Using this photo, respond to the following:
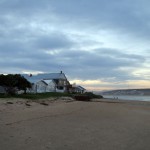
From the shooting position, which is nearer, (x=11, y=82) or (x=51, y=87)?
(x=11, y=82)

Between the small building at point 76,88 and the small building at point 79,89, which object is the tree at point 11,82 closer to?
the small building at point 76,88

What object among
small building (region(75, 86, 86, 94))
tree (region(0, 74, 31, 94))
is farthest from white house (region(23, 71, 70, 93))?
tree (region(0, 74, 31, 94))

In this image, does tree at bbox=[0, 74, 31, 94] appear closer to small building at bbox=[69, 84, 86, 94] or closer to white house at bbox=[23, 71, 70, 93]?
white house at bbox=[23, 71, 70, 93]

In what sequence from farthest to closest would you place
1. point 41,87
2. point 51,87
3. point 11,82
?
point 51,87 → point 41,87 → point 11,82

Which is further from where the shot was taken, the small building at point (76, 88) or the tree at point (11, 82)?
the small building at point (76, 88)

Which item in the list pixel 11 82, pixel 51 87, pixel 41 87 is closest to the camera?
Result: pixel 11 82

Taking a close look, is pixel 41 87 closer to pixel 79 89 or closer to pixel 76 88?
pixel 76 88

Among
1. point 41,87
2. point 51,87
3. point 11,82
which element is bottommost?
point 11,82

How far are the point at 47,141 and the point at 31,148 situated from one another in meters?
1.12

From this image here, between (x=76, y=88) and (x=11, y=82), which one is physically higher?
(x=76, y=88)

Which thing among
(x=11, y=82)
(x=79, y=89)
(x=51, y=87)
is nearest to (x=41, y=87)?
(x=51, y=87)

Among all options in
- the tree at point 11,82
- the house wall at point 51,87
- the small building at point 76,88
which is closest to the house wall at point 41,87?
the house wall at point 51,87

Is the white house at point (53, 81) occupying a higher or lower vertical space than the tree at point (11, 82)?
higher

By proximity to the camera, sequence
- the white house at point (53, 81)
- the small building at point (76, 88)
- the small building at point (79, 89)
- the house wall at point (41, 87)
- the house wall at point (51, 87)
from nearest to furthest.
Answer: the house wall at point (41, 87) < the house wall at point (51, 87) < the white house at point (53, 81) < the small building at point (76, 88) < the small building at point (79, 89)
